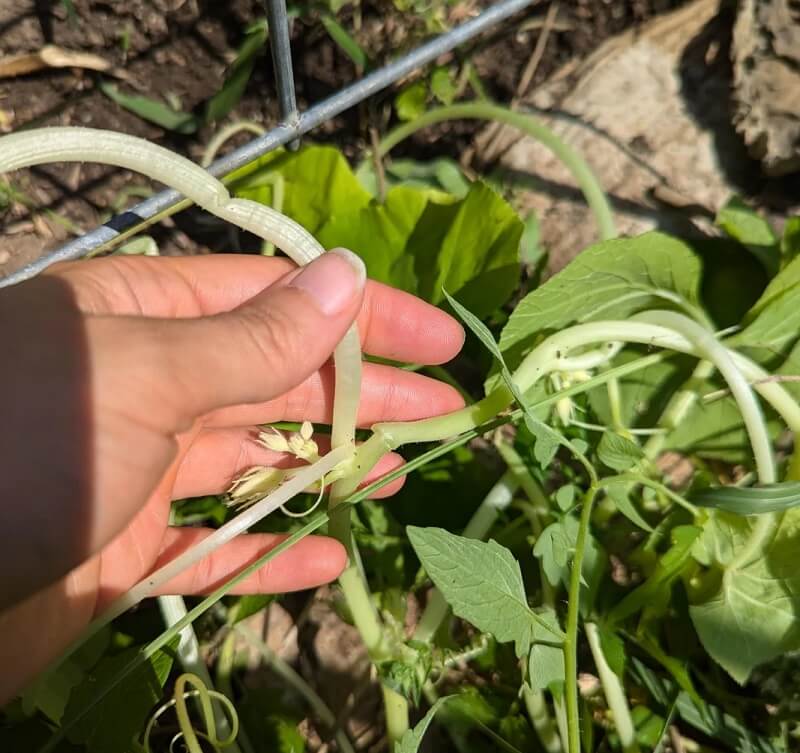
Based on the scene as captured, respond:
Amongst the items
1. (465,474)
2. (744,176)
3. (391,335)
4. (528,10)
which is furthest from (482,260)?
(528,10)

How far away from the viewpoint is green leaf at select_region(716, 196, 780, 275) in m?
1.09

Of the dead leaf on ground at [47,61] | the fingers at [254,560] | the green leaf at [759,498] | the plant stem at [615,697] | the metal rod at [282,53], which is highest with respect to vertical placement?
the dead leaf on ground at [47,61]

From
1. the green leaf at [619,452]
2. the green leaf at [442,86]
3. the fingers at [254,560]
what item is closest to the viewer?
the green leaf at [619,452]

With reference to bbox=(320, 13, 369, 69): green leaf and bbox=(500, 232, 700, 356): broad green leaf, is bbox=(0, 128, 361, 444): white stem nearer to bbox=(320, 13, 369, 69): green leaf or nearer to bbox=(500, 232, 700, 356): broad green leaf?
bbox=(500, 232, 700, 356): broad green leaf

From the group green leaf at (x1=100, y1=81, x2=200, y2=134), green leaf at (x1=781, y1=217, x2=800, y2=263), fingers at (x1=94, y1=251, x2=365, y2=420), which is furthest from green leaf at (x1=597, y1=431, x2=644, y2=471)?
green leaf at (x1=100, y1=81, x2=200, y2=134)

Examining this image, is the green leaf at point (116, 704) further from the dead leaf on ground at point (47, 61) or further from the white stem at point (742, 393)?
the dead leaf on ground at point (47, 61)

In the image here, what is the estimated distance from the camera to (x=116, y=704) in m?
0.76

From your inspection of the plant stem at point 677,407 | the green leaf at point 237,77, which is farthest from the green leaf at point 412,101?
the plant stem at point 677,407

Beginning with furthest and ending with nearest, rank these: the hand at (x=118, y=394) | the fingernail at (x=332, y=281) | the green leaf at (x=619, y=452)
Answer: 1. the green leaf at (x=619, y=452)
2. the fingernail at (x=332, y=281)
3. the hand at (x=118, y=394)

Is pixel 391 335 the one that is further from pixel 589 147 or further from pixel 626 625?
pixel 589 147

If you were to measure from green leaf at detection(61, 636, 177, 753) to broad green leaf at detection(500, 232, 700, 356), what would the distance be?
53 centimetres

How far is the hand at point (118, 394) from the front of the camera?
23.5 inches

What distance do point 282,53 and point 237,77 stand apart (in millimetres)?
381

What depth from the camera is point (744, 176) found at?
4.29 ft
